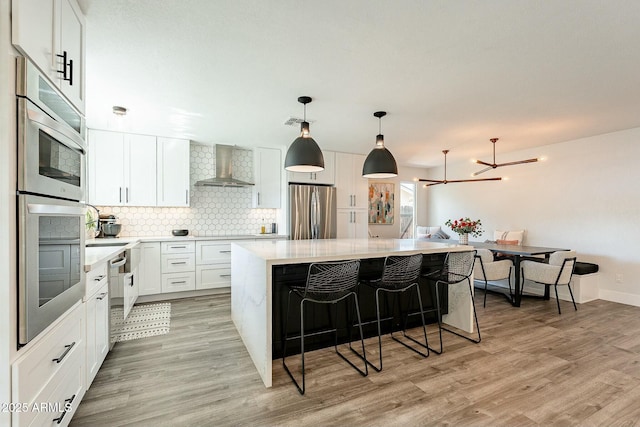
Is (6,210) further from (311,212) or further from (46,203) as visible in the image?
(311,212)

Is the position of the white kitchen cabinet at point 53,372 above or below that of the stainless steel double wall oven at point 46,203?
below

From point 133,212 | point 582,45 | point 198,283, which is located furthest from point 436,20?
point 133,212

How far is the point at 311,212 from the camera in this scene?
17.2ft

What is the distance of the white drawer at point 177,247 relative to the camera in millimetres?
4371

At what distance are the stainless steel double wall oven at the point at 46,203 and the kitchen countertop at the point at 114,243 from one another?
0.35 m

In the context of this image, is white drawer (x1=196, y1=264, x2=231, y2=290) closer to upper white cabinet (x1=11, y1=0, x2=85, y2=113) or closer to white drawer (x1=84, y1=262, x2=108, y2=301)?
white drawer (x1=84, y1=262, x2=108, y2=301)

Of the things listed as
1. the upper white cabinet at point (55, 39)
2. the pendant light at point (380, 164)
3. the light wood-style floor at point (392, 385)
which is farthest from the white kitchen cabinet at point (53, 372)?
the pendant light at point (380, 164)

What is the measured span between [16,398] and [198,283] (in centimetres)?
356

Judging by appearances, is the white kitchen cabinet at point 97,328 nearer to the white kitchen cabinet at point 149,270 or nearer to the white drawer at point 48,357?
the white drawer at point 48,357

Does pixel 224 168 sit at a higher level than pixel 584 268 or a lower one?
higher

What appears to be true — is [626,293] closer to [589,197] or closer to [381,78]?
[589,197]

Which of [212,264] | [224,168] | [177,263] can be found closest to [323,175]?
[224,168]

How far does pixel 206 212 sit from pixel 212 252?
0.86 meters

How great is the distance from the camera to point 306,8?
5.89ft
